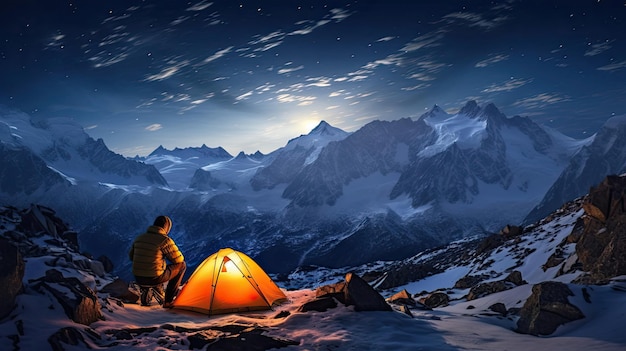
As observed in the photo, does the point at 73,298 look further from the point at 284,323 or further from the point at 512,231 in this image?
the point at 512,231

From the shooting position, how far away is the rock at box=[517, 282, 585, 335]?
938cm

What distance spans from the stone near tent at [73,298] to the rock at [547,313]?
10893 mm

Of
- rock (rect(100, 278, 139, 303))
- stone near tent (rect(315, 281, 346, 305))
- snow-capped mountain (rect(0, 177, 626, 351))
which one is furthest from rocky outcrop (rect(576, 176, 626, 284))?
rock (rect(100, 278, 139, 303))

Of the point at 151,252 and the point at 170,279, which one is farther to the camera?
the point at 170,279

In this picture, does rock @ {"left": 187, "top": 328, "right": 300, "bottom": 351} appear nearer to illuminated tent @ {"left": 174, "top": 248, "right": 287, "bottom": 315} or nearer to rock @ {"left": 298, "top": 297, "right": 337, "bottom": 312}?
rock @ {"left": 298, "top": 297, "right": 337, "bottom": 312}

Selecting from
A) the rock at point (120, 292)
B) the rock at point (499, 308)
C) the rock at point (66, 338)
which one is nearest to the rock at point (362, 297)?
the rock at point (499, 308)

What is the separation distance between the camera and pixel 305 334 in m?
9.20

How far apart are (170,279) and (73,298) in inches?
161

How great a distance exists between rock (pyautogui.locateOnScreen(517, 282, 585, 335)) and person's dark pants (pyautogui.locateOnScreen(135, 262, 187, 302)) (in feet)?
34.8

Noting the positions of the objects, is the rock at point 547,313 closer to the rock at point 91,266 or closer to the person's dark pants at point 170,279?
the person's dark pants at point 170,279

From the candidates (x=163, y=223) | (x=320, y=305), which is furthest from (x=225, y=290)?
(x=320, y=305)

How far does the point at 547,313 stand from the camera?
31.4 feet

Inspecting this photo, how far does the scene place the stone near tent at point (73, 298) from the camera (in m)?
9.14

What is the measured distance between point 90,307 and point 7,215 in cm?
1845
